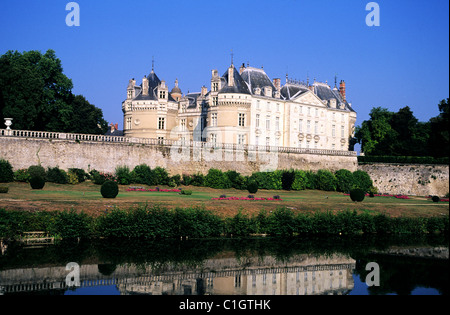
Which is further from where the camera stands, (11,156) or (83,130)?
(83,130)

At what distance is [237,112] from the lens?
1973 inches

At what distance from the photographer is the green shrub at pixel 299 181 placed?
154 feet

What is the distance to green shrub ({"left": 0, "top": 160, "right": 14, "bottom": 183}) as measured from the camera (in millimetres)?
34781

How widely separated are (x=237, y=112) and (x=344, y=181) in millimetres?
11672

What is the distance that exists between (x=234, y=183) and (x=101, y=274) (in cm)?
2543

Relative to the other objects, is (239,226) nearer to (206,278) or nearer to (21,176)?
(206,278)

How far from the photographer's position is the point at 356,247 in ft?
85.8

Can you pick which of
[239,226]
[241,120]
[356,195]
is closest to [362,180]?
[241,120]

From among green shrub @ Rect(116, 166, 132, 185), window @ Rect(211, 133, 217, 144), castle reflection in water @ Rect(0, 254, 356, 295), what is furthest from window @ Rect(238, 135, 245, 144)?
castle reflection in water @ Rect(0, 254, 356, 295)

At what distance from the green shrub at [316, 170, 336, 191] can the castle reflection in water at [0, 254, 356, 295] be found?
26663mm

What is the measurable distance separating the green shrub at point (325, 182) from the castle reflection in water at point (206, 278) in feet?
87.5

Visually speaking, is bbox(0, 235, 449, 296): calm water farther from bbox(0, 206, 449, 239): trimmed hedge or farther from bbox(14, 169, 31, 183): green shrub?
bbox(14, 169, 31, 183): green shrub
